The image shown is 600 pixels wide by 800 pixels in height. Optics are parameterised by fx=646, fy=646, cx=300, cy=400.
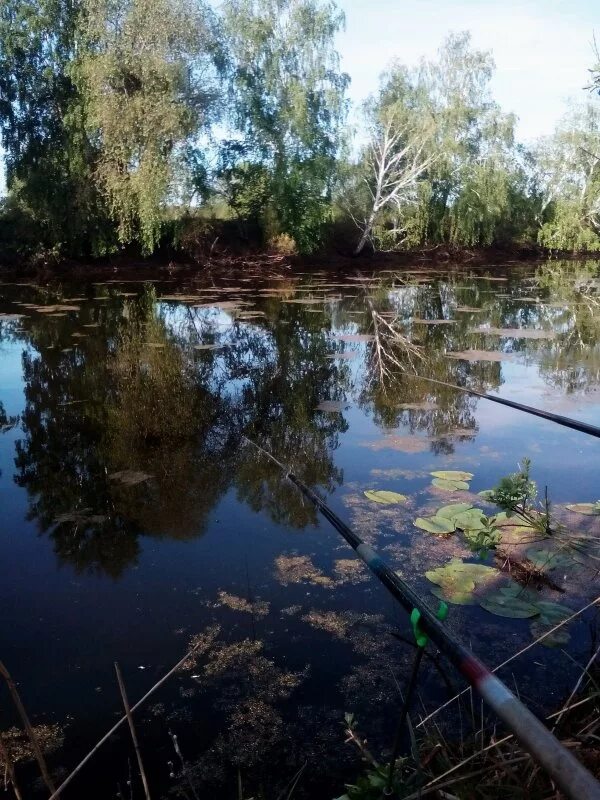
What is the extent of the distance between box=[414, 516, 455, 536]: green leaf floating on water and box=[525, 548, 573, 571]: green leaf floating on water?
1.23ft

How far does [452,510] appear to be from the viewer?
3.29 m

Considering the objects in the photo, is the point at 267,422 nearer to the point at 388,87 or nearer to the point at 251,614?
the point at 251,614

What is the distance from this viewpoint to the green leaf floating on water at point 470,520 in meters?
3.11

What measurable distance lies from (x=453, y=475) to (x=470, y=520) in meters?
0.65

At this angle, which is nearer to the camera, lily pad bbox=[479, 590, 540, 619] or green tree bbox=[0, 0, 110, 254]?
lily pad bbox=[479, 590, 540, 619]

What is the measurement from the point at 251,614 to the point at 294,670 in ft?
1.17

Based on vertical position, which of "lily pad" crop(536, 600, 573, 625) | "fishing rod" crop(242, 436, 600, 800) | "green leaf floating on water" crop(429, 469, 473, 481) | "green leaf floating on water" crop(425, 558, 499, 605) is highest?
"fishing rod" crop(242, 436, 600, 800)

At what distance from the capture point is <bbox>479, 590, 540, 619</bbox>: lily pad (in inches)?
95.7

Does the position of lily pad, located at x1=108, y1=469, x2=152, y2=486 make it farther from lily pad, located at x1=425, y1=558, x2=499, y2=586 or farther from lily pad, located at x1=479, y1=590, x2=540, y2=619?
lily pad, located at x1=479, y1=590, x2=540, y2=619

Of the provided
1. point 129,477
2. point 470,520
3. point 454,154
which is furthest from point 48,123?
point 470,520

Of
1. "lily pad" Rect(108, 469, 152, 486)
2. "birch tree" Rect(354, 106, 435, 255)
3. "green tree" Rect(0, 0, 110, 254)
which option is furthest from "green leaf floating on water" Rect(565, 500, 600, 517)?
"birch tree" Rect(354, 106, 435, 255)

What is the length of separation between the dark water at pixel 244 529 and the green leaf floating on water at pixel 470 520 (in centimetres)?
12

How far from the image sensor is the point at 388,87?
77.5ft

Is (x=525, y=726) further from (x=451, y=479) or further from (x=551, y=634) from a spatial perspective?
(x=451, y=479)
